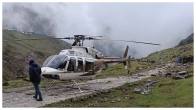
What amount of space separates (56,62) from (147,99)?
737 cm

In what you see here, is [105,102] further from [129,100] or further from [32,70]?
[32,70]

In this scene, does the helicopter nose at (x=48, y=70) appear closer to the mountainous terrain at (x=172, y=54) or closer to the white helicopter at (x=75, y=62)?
the white helicopter at (x=75, y=62)

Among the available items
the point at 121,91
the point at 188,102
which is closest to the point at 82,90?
the point at 121,91

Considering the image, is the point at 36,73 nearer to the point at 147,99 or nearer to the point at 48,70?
the point at 48,70

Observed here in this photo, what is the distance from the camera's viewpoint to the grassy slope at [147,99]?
77.7 ft

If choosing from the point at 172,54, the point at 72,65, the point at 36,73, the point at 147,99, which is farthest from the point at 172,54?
the point at 36,73

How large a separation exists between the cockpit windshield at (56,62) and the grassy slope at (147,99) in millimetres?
3434

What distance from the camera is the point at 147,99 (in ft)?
83.4

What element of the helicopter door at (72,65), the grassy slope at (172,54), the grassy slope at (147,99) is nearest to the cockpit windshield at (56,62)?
the helicopter door at (72,65)

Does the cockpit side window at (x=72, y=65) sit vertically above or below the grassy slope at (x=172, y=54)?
above

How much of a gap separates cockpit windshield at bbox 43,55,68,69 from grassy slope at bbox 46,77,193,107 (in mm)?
3434

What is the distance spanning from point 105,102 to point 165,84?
24.3ft

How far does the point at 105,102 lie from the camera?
25.2 m

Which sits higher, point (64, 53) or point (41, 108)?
point (64, 53)
